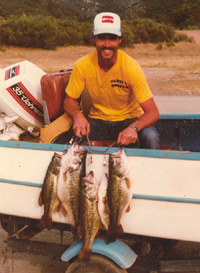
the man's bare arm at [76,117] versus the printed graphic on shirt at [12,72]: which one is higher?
the printed graphic on shirt at [12,72]

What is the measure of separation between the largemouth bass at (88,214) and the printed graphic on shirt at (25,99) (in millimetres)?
1624

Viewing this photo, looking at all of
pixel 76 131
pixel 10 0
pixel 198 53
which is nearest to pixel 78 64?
pixel 76 131

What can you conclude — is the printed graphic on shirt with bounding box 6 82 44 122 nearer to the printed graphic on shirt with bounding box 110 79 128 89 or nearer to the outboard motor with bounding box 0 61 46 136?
the outboard motor with bounding box 0 61 46 136

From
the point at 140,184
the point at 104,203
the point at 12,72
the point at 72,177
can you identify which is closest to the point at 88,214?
the point at 104,203

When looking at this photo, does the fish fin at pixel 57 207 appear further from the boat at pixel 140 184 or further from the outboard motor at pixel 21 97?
the outboard motor at pixel 21 97

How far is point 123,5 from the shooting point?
52125 millimetres

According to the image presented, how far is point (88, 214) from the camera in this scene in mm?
2717

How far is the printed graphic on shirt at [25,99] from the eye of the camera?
13.0 ft

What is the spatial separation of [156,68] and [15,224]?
67.2 feet

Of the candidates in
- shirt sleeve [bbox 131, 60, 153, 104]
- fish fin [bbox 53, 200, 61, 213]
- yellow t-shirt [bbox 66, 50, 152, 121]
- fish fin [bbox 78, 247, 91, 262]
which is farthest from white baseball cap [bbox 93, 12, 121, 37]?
fish fin [bbox 78, 247, 91, 262]

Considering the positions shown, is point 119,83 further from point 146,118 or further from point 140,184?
point 140,184

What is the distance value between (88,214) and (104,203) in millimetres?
143

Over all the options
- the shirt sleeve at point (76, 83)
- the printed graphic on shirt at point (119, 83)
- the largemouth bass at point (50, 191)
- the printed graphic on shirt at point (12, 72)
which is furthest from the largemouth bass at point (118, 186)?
the printed graphic on shirt at point (12, 72)

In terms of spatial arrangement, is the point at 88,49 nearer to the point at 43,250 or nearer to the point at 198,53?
the point at 198,53
